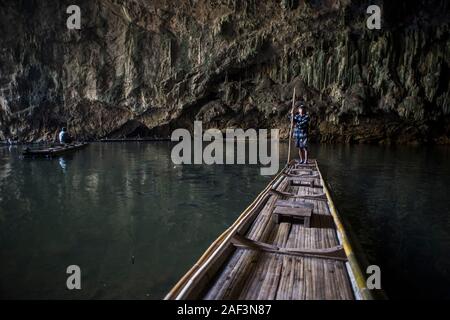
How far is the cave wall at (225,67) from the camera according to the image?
88.6 feet

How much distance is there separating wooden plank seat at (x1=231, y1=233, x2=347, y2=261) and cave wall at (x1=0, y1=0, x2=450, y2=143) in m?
26.7

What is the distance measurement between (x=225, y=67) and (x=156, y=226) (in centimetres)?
2688

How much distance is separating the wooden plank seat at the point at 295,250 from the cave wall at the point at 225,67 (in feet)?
87.6

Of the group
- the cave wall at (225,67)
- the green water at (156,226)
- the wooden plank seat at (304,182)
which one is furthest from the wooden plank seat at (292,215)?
the cave wall at (225,67)

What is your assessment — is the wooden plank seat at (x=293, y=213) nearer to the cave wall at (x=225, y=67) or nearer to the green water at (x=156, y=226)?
the green water at (x=156, y=226)

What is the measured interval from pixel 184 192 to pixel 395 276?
6418 millimetres

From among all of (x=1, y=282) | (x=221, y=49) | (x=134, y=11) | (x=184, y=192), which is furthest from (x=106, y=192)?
(x=134, y=11)

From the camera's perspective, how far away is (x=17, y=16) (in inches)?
1243

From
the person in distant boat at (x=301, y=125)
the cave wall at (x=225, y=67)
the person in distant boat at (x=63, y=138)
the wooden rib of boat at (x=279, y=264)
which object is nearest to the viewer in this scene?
the wooden rib of boat at (x=279, y=264)

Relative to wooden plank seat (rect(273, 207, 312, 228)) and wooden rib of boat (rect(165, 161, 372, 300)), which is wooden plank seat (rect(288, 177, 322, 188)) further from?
wooden plank seat (rect(273, 207, 312, 228))

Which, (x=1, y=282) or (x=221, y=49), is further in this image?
(x=221, y=49)

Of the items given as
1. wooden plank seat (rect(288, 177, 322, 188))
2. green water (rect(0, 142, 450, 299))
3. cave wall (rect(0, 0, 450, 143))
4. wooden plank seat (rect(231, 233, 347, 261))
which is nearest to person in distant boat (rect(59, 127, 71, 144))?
green water (rect(0, 142, 450, 299))

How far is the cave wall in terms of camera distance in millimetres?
27016
